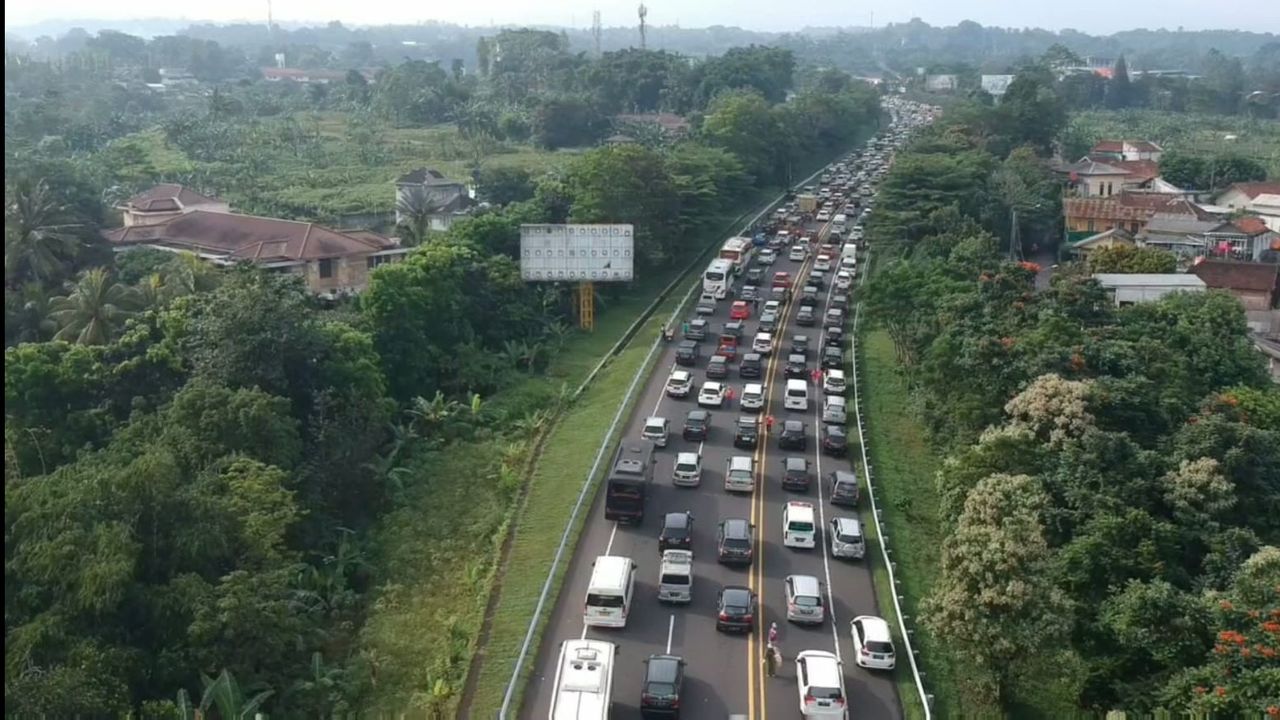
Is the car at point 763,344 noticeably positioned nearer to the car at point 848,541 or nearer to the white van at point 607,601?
the car at point 848,541

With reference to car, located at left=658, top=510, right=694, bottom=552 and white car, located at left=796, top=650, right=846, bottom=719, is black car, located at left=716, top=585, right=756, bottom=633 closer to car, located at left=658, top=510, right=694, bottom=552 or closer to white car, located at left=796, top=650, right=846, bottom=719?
white car, located at left=796, top=650, right=846, bottom=719

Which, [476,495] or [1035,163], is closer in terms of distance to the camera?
[476,495]

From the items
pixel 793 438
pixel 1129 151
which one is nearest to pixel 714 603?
pixel 793 438

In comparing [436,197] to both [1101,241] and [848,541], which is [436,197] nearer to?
[1101,241]

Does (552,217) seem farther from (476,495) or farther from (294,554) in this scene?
(294,554)

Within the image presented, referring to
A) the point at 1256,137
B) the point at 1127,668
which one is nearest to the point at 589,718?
the point at 1127,668
